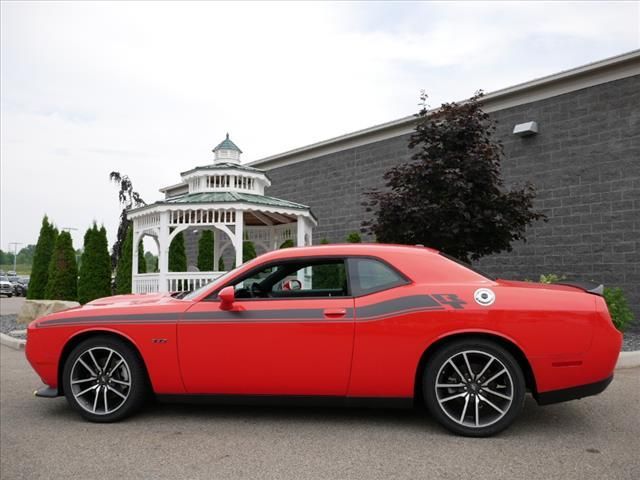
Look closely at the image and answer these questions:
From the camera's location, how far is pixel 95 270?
→ 15.4 m

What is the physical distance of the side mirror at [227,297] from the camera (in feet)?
14.1

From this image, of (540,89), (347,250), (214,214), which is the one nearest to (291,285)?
(347,250)

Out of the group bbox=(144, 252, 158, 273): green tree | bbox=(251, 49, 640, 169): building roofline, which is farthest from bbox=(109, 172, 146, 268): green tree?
bbox=(251, 49, 640, 169): building roofline

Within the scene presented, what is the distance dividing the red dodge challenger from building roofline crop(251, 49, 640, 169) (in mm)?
7551

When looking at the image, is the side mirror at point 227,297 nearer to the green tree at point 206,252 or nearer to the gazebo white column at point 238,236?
the gazebo white column at point 238,236

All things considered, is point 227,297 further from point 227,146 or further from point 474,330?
point 227,146

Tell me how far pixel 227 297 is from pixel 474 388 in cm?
202

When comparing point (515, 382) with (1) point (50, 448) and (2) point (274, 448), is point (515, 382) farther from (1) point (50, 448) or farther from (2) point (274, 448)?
(1) point (50, 448)

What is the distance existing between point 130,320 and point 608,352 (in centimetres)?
378

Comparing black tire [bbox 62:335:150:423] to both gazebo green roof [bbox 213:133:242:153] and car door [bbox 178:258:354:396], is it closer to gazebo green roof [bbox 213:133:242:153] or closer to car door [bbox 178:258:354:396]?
car door [bbox 178:258:354:396]

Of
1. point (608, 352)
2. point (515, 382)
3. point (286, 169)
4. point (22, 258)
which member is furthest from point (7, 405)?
point (22, 258)

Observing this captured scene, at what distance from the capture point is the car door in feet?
13.9

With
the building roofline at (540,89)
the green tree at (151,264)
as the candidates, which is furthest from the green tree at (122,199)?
the building roofline at (540,89)

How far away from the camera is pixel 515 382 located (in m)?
4.04
